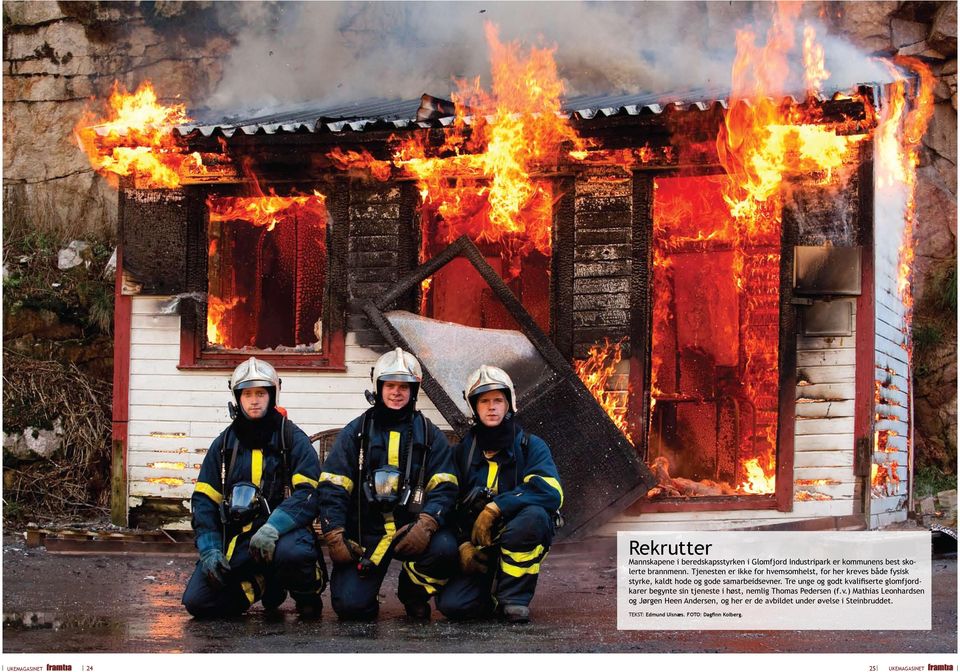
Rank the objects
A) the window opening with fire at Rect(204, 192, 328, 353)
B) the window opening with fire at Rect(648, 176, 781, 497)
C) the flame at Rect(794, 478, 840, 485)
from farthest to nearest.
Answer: the window opening with fire at Rect(648, 176, 781, 497) < the window opening with fire at Rect(204, 192, 328, 353) < the flame at Rect(794, 478, 840, 485)

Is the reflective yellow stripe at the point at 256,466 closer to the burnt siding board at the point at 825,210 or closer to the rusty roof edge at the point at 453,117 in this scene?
the rusty roof edge at the point at 453,117

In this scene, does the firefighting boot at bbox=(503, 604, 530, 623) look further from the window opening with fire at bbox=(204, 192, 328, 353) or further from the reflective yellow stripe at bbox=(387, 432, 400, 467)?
the window opening with fire at bbox=(204, 192, 328, 353)

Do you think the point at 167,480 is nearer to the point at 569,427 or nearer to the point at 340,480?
the point at 569,427

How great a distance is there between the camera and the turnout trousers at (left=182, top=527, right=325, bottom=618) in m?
5.74

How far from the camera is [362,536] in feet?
19.5

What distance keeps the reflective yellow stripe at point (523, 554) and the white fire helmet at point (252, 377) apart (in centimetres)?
157

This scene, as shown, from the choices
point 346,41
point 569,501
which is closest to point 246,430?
point 569,501

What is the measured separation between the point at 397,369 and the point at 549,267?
3797 millimetres

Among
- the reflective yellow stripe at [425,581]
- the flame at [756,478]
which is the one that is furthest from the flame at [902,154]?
the reflective yellow stripe at [425,581]

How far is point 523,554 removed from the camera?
19.0ft

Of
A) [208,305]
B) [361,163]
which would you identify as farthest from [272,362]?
[361,163]

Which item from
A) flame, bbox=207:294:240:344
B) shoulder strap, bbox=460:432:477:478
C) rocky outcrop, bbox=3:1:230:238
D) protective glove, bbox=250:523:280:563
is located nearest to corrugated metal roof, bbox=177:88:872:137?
flame, bbox=207:294:240:344

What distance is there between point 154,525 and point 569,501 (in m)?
3.84

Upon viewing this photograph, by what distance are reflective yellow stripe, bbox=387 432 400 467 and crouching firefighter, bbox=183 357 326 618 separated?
410 mm
